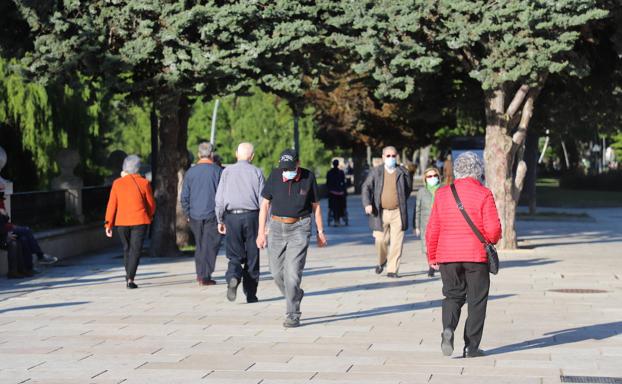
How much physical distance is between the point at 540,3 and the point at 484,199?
1169cm

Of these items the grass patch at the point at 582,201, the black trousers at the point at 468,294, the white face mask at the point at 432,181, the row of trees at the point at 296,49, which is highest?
the row of trees at the point at 296,49

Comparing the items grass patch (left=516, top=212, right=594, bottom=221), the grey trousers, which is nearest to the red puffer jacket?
the grey trousers

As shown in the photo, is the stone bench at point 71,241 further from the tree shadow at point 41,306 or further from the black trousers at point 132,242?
the tree shadow at point 41,306

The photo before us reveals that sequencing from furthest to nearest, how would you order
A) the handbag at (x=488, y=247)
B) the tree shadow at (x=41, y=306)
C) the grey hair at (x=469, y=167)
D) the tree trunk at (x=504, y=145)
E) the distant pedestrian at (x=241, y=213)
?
1. the tree trunk at (x=504, y=145)
2. the distant pedestrian at (x=241, y=213)
3. the tree shadow at (x=41, y=306)
4. the grey hair at (x=469, y=167)
5. the handbag at (x=488, y=247)

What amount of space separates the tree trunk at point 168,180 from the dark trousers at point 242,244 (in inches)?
318

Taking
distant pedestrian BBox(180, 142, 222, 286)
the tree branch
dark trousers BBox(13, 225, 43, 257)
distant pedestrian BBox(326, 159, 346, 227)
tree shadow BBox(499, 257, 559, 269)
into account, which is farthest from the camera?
distant pedestrian BBox(326, 159, 346, 227)

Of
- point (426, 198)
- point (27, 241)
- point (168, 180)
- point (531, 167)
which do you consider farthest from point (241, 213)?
point (531, 167)

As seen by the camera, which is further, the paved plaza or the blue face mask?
the blue face mask

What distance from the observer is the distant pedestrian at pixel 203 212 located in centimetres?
1562

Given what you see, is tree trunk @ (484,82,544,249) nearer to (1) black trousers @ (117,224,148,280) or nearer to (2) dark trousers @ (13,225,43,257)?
(2) dark trousers @ (13,225,43,257)

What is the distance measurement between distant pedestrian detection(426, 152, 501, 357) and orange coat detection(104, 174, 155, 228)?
641 cm

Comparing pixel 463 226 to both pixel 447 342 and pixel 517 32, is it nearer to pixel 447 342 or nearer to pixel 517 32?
pixel 447 342

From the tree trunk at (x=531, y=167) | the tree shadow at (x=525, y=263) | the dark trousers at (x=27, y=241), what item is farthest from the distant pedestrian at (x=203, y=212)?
the tree trunk at (x=531, y=167)

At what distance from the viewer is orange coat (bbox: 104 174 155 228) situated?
15.5 meters
